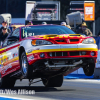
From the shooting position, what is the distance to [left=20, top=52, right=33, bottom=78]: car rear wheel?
972cm

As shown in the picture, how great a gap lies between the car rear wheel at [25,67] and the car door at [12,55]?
321mm

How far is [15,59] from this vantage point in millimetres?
10578

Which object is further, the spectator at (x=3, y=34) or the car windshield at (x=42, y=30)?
the spectator at (x=3, y=34)

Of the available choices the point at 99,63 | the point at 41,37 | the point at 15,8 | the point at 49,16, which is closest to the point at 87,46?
the point at 41,37

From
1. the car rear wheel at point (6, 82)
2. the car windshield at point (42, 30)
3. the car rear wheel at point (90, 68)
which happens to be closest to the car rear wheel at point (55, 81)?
the car rear wheel at point (6, 82)

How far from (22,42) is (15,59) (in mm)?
632

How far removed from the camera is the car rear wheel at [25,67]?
9719 mm

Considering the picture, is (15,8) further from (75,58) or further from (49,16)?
(75,58)

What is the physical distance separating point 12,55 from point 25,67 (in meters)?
0.95

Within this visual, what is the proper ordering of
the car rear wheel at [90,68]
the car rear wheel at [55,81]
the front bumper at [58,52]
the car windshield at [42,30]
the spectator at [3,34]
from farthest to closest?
the spectator at [3,34] < the car rear wheel at [55,81] < the car windshield at [42,30] < the car rear wheel at [90,68] < the front bumper at [58,52]

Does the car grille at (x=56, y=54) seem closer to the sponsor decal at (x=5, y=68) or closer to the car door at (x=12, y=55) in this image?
the car door at (x=12, y=55)

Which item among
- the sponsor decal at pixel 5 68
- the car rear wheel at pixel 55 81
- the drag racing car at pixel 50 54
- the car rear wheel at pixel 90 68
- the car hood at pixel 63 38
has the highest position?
the car hood at pixel 63 38

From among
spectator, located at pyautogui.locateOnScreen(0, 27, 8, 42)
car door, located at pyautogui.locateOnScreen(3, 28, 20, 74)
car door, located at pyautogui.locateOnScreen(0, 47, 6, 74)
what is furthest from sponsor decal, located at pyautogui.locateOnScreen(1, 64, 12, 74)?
spectator, located at pyautogui.locateOnScreen(0, 27, 8, 42)

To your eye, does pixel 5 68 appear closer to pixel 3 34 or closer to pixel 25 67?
pixel 25 67
